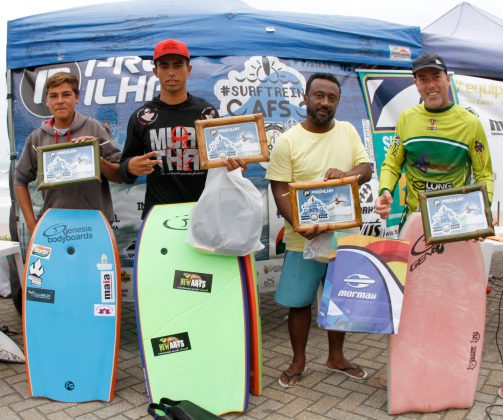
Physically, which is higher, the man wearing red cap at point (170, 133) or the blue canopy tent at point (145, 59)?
the blue canopy tent at point (145, 59)

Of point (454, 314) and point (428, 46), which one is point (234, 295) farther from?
point (428, 46)

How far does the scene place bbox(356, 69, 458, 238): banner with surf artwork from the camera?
14.4ft

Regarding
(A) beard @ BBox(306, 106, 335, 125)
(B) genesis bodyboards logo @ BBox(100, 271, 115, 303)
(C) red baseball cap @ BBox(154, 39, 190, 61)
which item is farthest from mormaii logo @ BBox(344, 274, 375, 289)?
(C) red baseball cap @ BBox(154, 39, 190, 61)

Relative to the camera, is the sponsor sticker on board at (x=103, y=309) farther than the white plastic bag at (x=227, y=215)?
Yes

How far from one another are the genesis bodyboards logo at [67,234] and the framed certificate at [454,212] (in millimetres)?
1799

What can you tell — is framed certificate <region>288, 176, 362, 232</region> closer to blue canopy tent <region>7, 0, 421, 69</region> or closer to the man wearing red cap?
the man wearing red cap

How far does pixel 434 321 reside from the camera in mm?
2549

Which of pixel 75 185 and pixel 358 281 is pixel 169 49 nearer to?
pixel 75 185

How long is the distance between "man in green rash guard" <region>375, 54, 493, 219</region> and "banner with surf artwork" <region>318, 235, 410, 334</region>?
0.27 meters

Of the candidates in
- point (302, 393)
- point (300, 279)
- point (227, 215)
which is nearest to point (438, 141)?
point (300, 279)

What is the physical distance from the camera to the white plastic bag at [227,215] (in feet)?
8.44

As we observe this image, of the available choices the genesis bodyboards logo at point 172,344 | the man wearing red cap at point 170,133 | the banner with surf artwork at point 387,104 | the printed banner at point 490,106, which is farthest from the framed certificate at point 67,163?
the printed banner at point 490,106

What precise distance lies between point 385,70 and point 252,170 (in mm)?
1643

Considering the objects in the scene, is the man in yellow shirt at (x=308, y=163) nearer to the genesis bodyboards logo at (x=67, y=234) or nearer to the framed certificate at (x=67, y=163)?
the framed certificate at (x=67, y=163)
